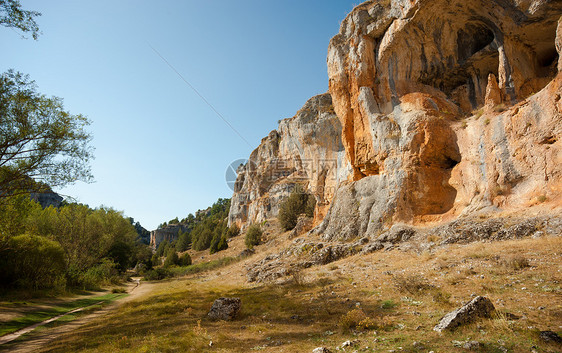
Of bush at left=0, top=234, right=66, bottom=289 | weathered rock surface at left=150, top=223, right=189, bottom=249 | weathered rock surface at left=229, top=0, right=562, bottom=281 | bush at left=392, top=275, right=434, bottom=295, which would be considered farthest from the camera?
weathered rock surface at left=150, top=223, right=189, bottom=249

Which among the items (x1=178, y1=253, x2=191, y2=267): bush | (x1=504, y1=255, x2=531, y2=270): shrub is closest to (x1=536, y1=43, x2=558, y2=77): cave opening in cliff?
(x1=504, y1=255, x2=531, y2=270): shrub

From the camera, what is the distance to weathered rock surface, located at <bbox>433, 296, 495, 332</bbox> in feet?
17.4

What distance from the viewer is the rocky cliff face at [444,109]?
14.8m

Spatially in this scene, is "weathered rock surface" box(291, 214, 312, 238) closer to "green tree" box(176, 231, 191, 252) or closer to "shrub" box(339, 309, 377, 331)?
"shrub" box(339, 309, 377, 331)

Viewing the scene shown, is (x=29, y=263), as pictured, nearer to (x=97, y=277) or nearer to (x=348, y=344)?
(x=97, y=277)

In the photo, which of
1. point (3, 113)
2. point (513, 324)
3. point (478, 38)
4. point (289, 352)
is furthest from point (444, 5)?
point (3, 113)

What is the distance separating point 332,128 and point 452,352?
136ft

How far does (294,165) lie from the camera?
60.0 m

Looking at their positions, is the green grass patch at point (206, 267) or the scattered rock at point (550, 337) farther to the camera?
the green grass patch at point (206, 267)

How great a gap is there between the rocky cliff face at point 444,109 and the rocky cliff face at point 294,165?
25.4 ft

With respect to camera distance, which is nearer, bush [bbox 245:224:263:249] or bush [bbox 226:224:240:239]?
bush [bbox 245:224:263:249]

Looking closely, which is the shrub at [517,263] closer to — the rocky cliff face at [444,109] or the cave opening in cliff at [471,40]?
the rocky cliff face at [444,109]

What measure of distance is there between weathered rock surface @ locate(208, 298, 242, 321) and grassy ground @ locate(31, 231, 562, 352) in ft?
0.90

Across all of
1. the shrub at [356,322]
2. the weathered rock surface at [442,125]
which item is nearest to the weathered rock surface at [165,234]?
the weathered rock surface at [442,125]
